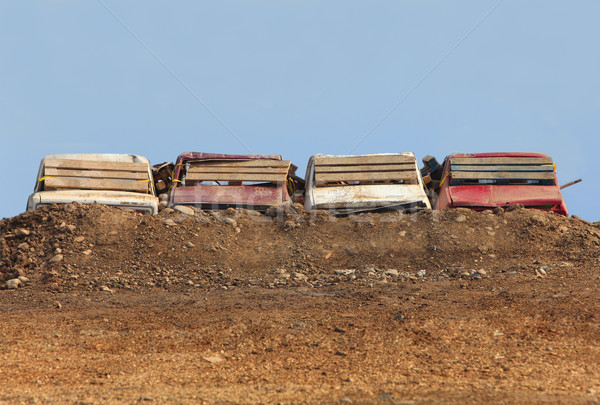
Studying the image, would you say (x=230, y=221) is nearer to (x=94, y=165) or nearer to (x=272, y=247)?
(x=272, y=247)

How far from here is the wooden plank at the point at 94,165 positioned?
12078mm

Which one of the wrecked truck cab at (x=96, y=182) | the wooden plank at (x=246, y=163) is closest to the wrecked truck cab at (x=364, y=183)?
the wooden plank at (x=246, y=163)

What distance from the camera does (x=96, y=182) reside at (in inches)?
471

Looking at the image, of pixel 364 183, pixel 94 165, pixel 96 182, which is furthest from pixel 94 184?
pixel 364 183

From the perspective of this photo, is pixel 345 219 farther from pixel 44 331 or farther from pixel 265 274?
pixel 44 331

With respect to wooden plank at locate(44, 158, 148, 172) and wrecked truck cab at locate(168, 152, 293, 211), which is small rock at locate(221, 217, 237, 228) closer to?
wrecked truck cab at locate(168, 152, 293, 211)

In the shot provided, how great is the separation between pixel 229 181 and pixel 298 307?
4711 mm

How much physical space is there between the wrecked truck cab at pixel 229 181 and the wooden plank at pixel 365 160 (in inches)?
27.7

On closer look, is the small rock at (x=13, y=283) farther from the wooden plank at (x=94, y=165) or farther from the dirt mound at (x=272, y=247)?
the wooden plank at (x=94, y=165)

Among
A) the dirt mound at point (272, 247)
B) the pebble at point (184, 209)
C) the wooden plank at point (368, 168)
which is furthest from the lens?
the wooden plank at point (368, 168)

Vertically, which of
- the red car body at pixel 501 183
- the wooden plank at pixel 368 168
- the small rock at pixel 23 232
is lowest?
the small rock at pixel 23 232

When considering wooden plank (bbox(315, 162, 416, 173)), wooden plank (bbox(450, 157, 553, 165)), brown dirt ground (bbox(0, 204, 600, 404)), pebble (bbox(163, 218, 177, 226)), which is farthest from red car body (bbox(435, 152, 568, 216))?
pebble (bbox(163, 218, 177, 226))

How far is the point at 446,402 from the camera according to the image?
186 inches

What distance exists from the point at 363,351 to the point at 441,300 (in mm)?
2071
